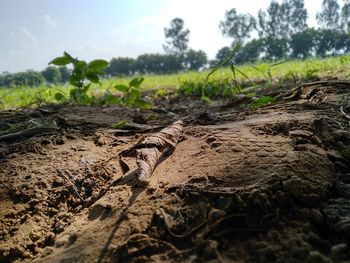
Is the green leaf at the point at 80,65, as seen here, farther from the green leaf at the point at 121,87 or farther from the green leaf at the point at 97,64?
the green leaf at the point at 121,87

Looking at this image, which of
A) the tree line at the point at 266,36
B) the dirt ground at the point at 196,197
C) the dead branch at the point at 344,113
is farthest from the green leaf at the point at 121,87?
the tree line at the point at 266,36

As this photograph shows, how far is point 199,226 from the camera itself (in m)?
1.01

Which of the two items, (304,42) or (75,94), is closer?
(75,94)

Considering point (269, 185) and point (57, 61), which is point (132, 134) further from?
point (57, 61)

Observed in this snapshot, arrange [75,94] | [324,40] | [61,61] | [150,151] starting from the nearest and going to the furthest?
[150,151], [61,61], [75,94], [324,40]

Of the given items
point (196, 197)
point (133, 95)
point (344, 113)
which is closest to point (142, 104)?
point (133, 95)

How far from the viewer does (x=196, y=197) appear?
44.7 inches

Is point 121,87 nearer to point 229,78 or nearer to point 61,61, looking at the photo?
point 61,61

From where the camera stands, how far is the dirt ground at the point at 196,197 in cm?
96

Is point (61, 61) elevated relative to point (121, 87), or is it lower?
elevated

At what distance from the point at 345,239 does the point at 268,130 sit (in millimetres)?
783

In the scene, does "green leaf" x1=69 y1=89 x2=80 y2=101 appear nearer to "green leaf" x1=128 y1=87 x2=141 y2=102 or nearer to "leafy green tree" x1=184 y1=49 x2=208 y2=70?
"green leaf" x1=128 y1=87 x2=141 y2=102

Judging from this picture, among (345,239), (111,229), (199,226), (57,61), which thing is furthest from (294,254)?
(57,61)

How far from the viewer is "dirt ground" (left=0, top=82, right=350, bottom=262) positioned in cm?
96
